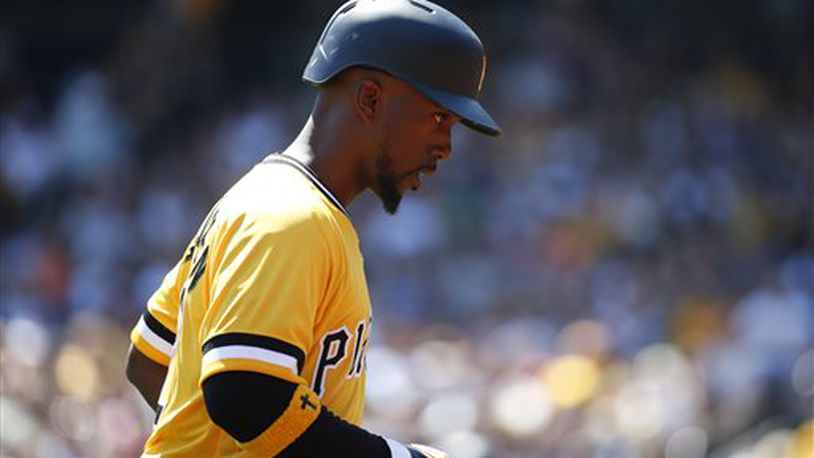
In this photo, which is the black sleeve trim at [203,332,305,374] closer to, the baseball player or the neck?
the baseball player

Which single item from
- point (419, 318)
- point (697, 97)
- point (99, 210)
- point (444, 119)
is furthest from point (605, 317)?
point (444, 119)

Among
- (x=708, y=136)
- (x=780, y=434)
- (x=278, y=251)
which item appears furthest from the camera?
(x=708, y=136)

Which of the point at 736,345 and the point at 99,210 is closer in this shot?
the point at 736,345

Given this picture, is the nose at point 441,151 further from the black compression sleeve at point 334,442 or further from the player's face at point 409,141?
the black compression sleeve at point 334,442

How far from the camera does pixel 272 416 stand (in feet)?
9.73

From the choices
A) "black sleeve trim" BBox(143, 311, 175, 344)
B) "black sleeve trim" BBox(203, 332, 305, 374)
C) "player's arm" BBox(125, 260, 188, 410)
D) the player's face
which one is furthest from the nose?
"black sleeve trim" BBox(143, 311, 175, 344)

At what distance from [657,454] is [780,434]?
72cm

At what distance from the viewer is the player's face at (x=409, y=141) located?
328 centimetres

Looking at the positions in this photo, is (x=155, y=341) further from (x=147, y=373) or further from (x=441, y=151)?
(x=441, y=151)

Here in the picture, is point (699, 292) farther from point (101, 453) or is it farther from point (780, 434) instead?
point (101, 453)

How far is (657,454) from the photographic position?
350 inches

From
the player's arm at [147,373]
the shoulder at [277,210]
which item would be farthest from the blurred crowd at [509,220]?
the shoulder at [277,210]

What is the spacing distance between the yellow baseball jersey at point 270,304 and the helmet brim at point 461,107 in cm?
30

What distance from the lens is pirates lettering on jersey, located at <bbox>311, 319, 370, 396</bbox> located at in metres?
3.18
